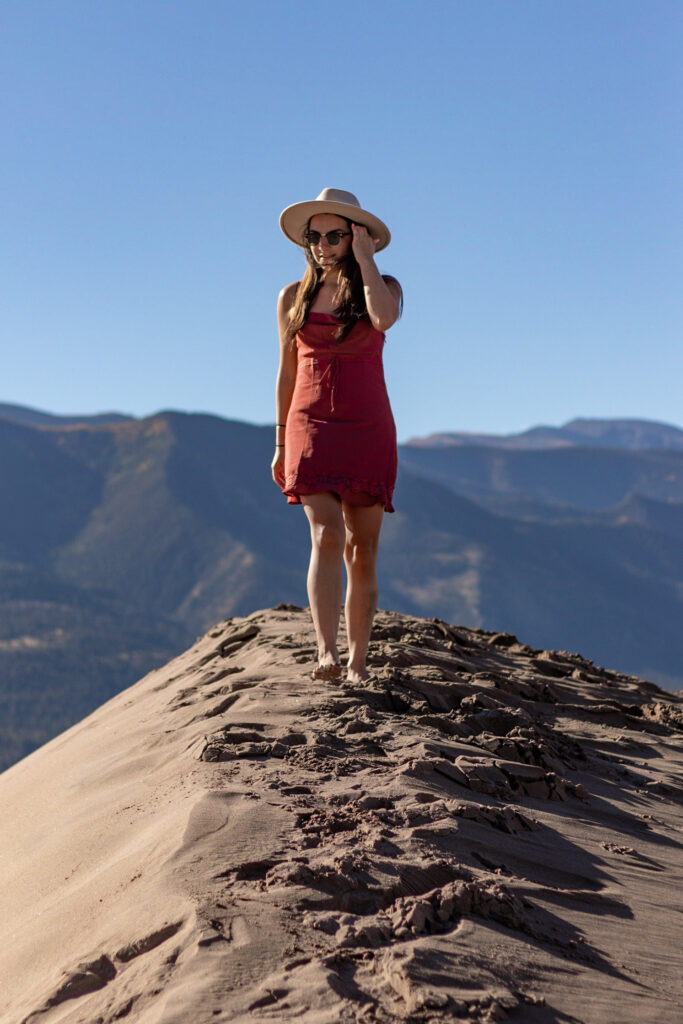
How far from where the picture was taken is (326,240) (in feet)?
12.3

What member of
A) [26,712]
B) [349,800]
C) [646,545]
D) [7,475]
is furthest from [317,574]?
[646,545]

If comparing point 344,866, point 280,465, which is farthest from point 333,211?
point 344,866

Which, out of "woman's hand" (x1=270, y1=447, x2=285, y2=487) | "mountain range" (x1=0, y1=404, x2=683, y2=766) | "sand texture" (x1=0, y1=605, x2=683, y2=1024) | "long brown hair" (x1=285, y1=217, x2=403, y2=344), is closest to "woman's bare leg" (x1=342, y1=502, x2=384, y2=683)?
"sand texture" (x1=0, y1=605, x2=683, y2=1024)

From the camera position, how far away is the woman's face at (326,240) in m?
3.75

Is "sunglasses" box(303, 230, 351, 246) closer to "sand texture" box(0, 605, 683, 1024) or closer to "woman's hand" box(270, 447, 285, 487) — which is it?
"woman's hand" box(270, 447, 285, 487)

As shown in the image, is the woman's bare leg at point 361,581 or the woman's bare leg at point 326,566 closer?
the woman's bare leg at point 326,566

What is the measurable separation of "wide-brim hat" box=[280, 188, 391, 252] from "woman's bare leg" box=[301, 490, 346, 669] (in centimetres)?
A: 101

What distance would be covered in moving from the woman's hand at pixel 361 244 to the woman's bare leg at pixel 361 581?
0.91 metres

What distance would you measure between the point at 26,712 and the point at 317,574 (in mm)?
78385

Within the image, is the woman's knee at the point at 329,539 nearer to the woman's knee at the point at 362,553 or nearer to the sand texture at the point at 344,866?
the woman's knee at the point at 362,553

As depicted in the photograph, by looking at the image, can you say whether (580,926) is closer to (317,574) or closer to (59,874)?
(59,874)

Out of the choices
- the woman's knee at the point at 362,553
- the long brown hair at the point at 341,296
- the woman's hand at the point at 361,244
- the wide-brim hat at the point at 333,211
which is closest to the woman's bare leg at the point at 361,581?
the woman's knee at the point at 362,553

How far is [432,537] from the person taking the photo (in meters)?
154

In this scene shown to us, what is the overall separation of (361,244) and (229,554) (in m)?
125
